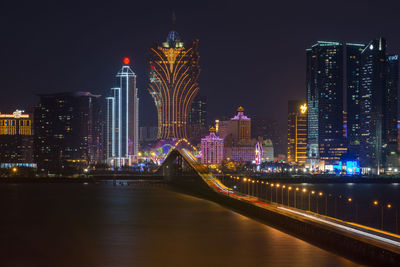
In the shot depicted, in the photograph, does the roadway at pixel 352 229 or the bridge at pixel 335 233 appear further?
the roadway at pixel 352 229

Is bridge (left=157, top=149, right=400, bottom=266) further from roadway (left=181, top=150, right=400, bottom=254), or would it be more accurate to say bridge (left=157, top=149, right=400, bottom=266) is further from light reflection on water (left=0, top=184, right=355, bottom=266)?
light reflection on water (left=0, top=184, right=355, bottom=266)

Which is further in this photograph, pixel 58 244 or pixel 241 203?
pixel 241 203

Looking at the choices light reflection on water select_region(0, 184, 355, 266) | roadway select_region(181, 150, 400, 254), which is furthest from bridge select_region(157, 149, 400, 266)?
light reflection on water select_region(0, 184, 355, 266)

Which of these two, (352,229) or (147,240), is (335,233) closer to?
(352,229)

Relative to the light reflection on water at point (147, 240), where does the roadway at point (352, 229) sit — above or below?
above

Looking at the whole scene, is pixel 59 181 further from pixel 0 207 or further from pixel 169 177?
pixel 0 207

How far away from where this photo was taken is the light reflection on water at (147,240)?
3659 cm

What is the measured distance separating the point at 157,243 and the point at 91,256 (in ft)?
24.5

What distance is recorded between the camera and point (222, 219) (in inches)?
2422

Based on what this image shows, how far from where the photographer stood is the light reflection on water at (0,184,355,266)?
36594mm

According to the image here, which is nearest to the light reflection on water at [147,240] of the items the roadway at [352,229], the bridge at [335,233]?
the bridge at [335,233]

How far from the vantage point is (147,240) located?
46312 mm

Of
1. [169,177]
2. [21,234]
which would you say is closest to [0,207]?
[21,234]

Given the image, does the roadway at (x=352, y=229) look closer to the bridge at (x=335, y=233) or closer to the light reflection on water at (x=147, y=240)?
the bridge at (x=335, y=233)
